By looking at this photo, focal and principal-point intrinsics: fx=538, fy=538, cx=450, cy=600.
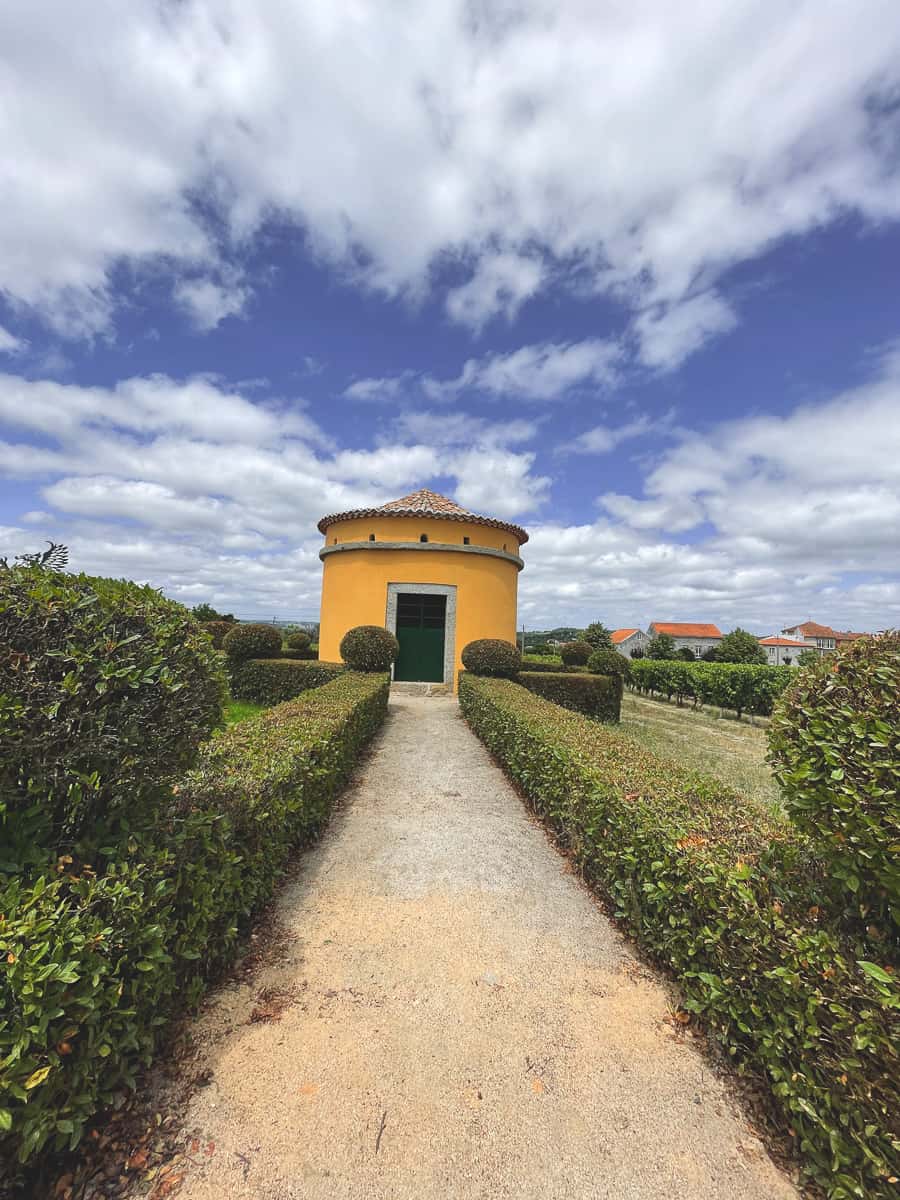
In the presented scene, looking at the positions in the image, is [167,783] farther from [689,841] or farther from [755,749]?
[755,749]

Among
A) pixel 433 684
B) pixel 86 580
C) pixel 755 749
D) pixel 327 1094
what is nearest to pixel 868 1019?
pixel 327 1094

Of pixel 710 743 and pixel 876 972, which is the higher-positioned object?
pixel 876 972

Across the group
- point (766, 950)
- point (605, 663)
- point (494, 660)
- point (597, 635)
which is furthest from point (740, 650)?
point (766, 950)

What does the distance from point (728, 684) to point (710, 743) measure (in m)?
7.52

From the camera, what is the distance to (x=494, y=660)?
1373cm

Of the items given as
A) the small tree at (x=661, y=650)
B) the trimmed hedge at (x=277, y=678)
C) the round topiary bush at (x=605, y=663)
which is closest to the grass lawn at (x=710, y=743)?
the round topiary bush at (x=605, y=663)

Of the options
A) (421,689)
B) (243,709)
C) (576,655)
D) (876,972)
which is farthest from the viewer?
(576,655)

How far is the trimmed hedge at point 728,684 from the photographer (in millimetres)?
18078

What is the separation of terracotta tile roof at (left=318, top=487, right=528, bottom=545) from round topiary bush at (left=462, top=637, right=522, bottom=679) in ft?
13.5

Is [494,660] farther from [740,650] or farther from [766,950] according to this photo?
[740,650]

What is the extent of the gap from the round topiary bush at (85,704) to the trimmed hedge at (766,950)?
9.88 feet

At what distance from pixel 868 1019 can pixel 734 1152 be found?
0.92 m

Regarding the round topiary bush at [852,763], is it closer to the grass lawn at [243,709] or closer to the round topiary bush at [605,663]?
the grass lawn at [243,709]

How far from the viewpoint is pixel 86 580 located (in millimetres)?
3023
